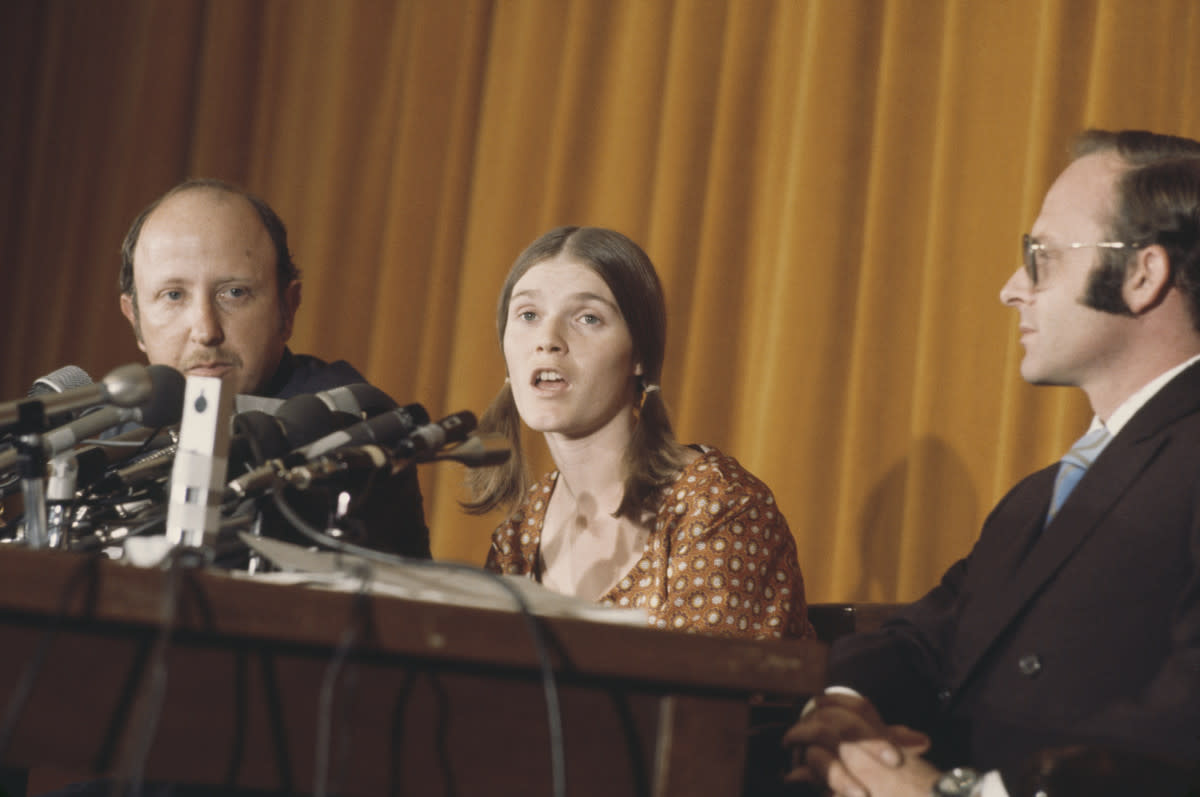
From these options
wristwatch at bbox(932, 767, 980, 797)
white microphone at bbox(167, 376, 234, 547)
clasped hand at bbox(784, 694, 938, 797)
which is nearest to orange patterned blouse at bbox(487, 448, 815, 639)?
clasped hand at bbox(784, 694, 938, 797)

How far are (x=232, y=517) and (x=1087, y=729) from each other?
3.56 feet

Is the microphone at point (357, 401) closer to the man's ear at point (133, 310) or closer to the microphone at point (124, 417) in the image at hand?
Result: the microphone at point (124, 417)

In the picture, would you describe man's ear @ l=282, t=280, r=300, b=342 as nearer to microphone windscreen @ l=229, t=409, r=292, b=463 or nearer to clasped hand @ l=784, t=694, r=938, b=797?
microphone windscreen @ l=229, t=409, r=292, b=463

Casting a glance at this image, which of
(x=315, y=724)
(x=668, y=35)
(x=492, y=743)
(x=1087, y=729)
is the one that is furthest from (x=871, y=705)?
(x=668, y=35)

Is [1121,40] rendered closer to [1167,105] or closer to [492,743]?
[1167,105]

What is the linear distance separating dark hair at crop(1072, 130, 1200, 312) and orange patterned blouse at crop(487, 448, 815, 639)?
2.17 feet

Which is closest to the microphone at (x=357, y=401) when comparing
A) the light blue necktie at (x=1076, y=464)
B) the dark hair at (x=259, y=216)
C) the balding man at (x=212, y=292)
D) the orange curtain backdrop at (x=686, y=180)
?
the balding man at (x=212, y=292)

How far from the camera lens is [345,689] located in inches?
39.1

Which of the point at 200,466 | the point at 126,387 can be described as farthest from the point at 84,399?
the point at 200,466

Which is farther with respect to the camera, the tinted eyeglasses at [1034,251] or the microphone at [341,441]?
the tinted eyeglasses at [1034,251]

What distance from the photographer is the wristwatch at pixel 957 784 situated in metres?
1.36

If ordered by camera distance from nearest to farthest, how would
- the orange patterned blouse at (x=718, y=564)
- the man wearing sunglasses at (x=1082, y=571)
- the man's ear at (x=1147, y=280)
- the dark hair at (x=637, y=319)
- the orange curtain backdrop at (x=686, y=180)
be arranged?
the man wearing sunglasses at (x=1082, y=571), the man's ear at (x=1147, y=280), the orange patterned blouse at (x=718, y=564), the dark hair at (x=637, y=319), the orange curtain backdrop at (x=686, y=180)

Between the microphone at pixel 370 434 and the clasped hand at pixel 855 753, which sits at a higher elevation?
the microphone at pixel 370 434

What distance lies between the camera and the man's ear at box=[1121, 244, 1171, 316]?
1.76 metres
